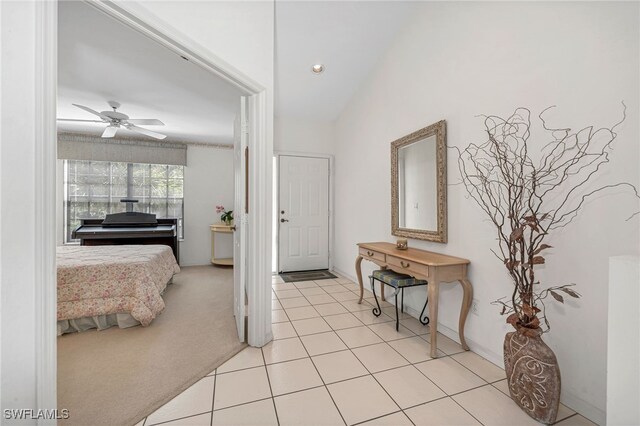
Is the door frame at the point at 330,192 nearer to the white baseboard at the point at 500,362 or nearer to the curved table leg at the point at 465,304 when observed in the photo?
the white baseboard at the point at 500,362

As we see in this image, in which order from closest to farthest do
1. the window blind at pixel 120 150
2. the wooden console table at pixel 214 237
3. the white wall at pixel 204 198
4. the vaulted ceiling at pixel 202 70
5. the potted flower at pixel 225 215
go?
the vaulted ceiling at pixel 202 70 → the window blind at pixel 120 150 → the wooden console table at pixel 214 237 → the potted flower at pixel 225 215 → the white wall at pixel 204 198

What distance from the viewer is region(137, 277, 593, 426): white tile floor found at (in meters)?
1.49

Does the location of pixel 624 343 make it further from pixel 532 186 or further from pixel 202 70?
pixel 202 70

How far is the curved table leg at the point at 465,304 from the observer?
2.14 meters

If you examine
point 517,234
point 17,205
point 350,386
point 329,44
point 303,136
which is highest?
point 329,44

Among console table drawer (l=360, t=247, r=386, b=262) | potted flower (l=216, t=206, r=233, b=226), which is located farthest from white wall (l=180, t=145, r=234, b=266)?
console table drawer (l=360, t=247, r=386, b=262)

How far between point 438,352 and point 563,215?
4.44ft

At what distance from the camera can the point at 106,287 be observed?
255cm

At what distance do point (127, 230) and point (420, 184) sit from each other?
445 centimetres

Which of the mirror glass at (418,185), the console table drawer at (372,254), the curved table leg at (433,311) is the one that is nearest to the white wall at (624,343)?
the curved table leg at (433,311)

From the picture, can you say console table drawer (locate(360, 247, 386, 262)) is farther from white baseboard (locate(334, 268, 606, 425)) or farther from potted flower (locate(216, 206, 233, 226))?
potted flower (locate(216, 206, 233, 226))

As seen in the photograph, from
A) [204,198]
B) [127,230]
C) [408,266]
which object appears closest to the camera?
[408,266]

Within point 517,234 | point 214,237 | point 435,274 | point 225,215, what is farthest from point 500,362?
point 214,237

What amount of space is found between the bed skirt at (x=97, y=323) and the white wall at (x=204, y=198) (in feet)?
8.76
